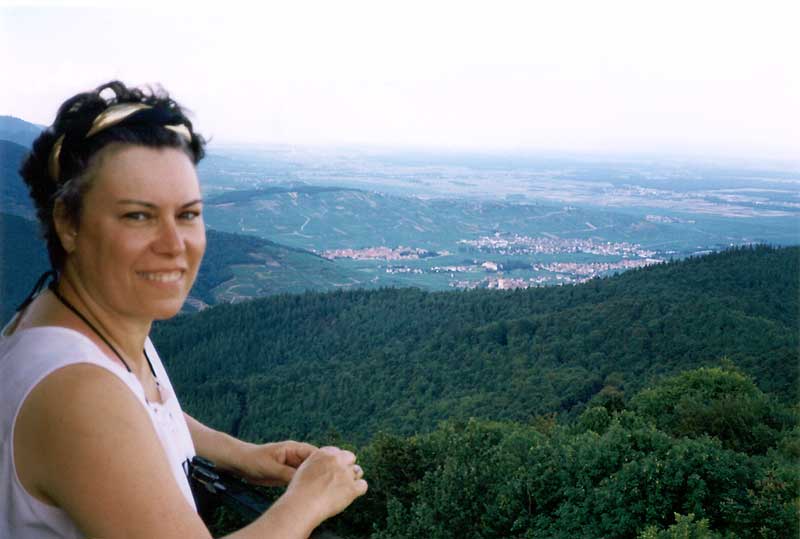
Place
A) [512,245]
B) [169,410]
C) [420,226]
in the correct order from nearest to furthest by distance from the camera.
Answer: [169,410], [512,245], [420,226]

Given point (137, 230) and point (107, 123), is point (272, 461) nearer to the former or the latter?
point (137, 230)

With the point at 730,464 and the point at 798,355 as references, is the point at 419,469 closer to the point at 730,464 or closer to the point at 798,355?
the point at 730,464

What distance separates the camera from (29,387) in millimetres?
1118

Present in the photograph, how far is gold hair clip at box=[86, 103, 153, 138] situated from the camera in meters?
1.33

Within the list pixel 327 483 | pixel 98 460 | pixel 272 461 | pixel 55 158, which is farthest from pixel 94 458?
pixel 272 461

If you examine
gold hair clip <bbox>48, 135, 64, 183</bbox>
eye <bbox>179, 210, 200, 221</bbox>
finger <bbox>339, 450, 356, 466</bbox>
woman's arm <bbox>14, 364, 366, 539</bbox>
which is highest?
gold hair clip <bbox>48, 135, 64, 183</bbox>

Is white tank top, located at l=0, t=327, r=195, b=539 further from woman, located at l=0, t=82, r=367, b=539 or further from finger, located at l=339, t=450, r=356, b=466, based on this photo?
finger, located at l=339, t=450, r=356, b=466

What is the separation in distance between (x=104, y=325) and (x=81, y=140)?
0.38 metres

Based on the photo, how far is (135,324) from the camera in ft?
4.76

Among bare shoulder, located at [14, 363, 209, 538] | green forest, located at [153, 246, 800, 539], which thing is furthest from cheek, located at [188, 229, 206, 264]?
green forest, located at [153, 246, 800, 539]

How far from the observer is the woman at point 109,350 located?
1.11 m

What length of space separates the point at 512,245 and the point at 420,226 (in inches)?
1093

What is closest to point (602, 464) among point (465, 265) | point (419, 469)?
point (419, 469)

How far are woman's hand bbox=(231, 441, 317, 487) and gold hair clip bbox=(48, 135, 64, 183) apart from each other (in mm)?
874
